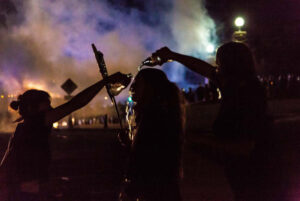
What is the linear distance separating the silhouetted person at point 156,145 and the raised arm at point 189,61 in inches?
15.0

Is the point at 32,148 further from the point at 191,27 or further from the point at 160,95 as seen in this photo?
the point at 191,27

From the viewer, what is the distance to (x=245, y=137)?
2385 millimetres

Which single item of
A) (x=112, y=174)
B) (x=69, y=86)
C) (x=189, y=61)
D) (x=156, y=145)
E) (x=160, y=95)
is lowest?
(x=112, y=174)

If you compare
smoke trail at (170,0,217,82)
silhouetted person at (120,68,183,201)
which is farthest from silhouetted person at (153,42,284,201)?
smoke trail at (170,0,217,82)

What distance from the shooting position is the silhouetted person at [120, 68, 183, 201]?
245 centimetres

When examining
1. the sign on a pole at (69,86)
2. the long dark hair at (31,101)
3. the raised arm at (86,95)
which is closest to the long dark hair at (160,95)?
the raised arm at (86,95)

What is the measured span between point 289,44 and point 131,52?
38.7ft

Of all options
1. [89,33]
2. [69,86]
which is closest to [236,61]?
[69,86]

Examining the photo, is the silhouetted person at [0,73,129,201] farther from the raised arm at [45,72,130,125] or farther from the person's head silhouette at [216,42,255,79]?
the person's head silhouette at [216,42,255,79]

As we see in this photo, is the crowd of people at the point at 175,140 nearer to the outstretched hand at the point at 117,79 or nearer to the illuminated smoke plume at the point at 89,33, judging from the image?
the outstretched hand at the point at 117,79

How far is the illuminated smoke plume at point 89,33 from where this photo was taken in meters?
20.7

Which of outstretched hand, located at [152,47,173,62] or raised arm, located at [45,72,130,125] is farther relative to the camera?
outstretched hand, located at [152,47,173,62]

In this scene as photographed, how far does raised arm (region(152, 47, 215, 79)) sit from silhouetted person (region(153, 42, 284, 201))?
0.50 m

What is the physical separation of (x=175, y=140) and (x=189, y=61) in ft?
2.61
